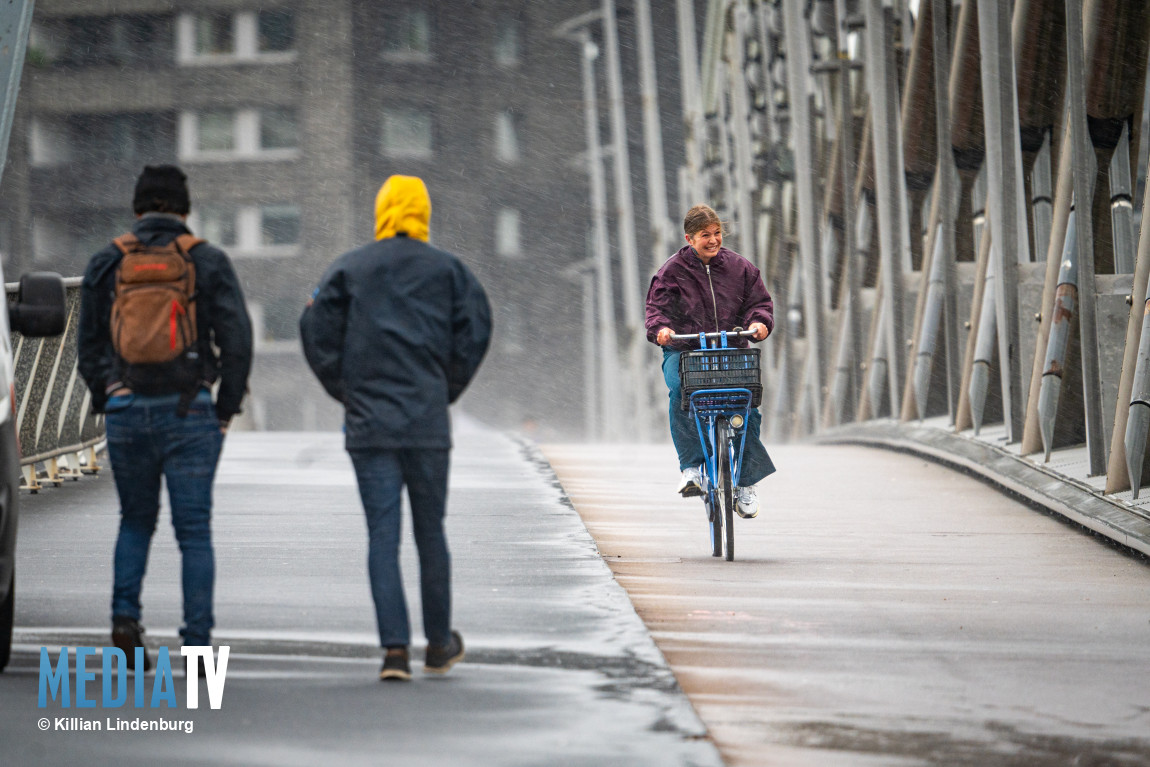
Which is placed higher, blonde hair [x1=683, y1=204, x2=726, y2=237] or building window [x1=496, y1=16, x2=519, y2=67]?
building window [x1=496, y1=16, x2=519, y2=67]

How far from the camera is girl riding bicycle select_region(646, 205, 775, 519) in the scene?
10539mm

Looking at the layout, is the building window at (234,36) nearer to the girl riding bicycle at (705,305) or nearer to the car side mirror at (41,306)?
the girl riding bicycle at (705,305)

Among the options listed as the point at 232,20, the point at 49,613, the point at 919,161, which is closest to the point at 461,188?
the point at 232,20

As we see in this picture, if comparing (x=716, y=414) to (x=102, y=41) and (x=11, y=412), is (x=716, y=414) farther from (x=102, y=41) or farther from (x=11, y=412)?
(x=102, y=41)

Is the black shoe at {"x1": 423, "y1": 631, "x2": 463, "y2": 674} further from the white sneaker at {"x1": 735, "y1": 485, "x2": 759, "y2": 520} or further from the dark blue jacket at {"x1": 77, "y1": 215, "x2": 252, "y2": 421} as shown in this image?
the white sneaker at {"x1": 735, "y1": 485, "x2": 759, "y2": 520}

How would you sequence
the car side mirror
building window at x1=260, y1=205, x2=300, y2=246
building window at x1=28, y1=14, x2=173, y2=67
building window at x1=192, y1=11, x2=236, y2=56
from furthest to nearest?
1. building window at x1=28, y1=14, x2=173, y2=67
2. building window at x1=192, y1=11, x2=236, y2=56
3. building window at x1=260, y1=205, x2=300, y2=246
4. the car side mirror

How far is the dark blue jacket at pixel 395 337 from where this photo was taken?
6547 millimetres

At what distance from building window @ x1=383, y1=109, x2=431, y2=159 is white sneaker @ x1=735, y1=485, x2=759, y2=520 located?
62.3 metres

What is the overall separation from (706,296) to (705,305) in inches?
1.9

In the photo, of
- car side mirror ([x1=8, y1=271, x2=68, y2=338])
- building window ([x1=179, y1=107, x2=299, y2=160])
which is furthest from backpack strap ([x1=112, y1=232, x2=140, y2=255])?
building window ([x1=179, y1=107, x2=299, y2=160])

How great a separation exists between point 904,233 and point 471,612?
16585mm

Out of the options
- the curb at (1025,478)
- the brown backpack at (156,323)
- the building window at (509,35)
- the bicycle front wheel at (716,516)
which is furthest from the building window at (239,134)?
the brown backpack at (156,323)

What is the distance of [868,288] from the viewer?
90.1 feet

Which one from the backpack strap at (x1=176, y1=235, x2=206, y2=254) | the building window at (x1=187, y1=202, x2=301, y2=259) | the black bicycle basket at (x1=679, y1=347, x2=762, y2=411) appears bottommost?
the black bicycle basket at (x1=679, y1=347, x2=762, y2=411)
